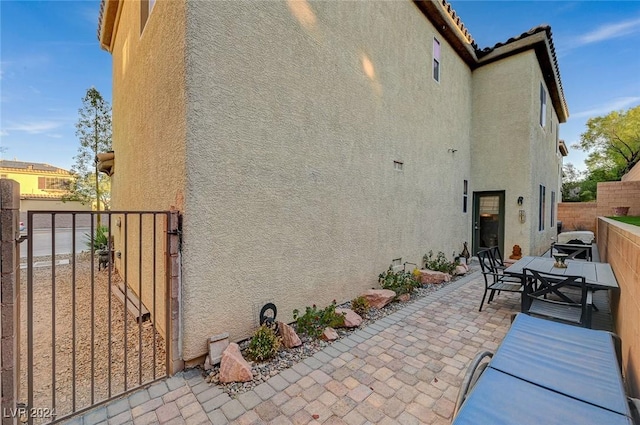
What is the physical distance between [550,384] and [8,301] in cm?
409

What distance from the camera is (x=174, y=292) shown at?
3.12 metres

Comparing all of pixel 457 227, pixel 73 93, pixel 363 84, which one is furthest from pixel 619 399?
pixel 73 93

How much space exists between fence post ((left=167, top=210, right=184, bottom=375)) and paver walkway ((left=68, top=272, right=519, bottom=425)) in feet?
0.77

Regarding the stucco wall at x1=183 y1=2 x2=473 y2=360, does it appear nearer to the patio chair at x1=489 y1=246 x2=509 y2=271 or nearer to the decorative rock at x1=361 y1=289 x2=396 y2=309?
the decorative rock at x1=361 y1=289 x2=396 y2=309

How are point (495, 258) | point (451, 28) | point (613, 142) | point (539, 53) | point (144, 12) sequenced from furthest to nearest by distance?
point (613, 142) < point (539, 53) < point (451, 28) < point (495, 258) < point (144, 12)

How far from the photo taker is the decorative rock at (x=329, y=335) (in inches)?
157

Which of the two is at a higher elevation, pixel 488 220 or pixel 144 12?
pixel 144 12

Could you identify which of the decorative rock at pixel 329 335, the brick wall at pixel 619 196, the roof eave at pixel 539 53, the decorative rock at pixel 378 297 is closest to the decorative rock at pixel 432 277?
the decorative rock at pixel 378 297

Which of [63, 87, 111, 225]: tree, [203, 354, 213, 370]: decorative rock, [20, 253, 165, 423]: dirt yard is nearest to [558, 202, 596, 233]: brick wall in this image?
[203, 354, 213, 370]: decorative rock

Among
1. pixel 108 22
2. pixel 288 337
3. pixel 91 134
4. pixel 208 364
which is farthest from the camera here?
pixel 91 134

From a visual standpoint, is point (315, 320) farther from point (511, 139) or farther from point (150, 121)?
point (511, 139)

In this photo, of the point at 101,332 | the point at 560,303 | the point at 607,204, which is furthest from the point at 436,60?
the point at 607,204

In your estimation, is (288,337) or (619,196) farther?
(619,196)

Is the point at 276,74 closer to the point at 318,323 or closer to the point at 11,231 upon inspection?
the point at 11,231
